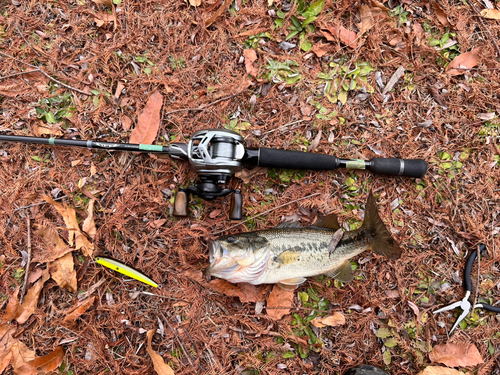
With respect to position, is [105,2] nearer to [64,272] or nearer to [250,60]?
[250,60]

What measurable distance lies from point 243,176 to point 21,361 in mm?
3283

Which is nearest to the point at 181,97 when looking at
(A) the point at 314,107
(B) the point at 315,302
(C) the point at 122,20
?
(C) the point at 122,20

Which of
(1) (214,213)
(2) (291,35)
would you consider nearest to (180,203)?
(1) (214,213)

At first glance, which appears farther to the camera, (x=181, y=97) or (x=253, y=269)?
(x=181, y=97)

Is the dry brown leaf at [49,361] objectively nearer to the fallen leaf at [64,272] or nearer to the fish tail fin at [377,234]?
the fallen leaf at [64,272]

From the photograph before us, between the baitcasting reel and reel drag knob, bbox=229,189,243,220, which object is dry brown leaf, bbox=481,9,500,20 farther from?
reel drag knob, bbox=229,189,243,220

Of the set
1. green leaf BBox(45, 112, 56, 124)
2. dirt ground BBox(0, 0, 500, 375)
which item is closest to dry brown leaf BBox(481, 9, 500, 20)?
dirt ground BBox(0, 0, 500, 375)

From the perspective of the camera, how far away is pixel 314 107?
3.80 metres

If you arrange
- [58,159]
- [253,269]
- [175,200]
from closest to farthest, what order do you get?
[253,269]
[175,200]
[58,159]

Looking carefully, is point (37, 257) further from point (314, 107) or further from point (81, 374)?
point (314, 107)

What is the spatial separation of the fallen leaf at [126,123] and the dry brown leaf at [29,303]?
191 centimetres

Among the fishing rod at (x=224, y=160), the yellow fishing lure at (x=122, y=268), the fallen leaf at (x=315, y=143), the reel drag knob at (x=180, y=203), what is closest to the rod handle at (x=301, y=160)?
the fishing rod at (x=224, y=160)

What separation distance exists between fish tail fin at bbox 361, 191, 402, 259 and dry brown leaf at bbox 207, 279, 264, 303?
1413 mm

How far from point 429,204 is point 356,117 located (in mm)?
1397
